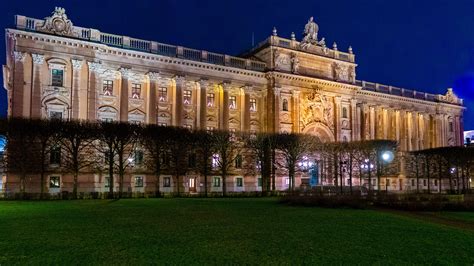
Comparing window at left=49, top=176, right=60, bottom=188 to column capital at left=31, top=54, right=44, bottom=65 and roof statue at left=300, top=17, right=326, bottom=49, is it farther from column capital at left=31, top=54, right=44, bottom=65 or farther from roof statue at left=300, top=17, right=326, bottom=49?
roof statue at left=300, top=17, right=326, bottom=49

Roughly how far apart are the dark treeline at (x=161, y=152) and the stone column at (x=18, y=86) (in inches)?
271

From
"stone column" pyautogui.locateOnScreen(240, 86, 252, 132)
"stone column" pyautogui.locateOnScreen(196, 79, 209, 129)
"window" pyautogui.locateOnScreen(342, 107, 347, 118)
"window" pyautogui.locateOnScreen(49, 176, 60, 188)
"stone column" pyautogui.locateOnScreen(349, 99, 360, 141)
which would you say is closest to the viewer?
"window" pyautogui.locateOnScreen(49, 176, 60, 188)

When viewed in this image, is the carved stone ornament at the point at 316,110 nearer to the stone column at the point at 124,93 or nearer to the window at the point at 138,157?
the stone column at the point at 124,93

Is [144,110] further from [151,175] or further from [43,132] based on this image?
[43,132]

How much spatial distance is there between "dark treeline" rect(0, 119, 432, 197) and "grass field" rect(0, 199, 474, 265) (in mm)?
21702

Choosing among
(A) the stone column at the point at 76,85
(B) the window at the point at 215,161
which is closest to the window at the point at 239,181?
(B) the window at the point at 215,161

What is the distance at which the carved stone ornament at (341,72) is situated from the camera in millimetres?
74875

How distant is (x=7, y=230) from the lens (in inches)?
715

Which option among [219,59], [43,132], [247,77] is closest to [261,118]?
[247,77]

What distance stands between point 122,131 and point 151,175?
11.6m

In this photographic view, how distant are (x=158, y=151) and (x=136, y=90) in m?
14.4

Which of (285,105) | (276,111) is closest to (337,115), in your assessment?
(285,105)

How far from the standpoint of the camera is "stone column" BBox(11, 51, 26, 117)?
50719mm

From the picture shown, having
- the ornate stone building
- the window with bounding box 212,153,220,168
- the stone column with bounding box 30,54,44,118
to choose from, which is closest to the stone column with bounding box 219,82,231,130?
the ornate stone building
